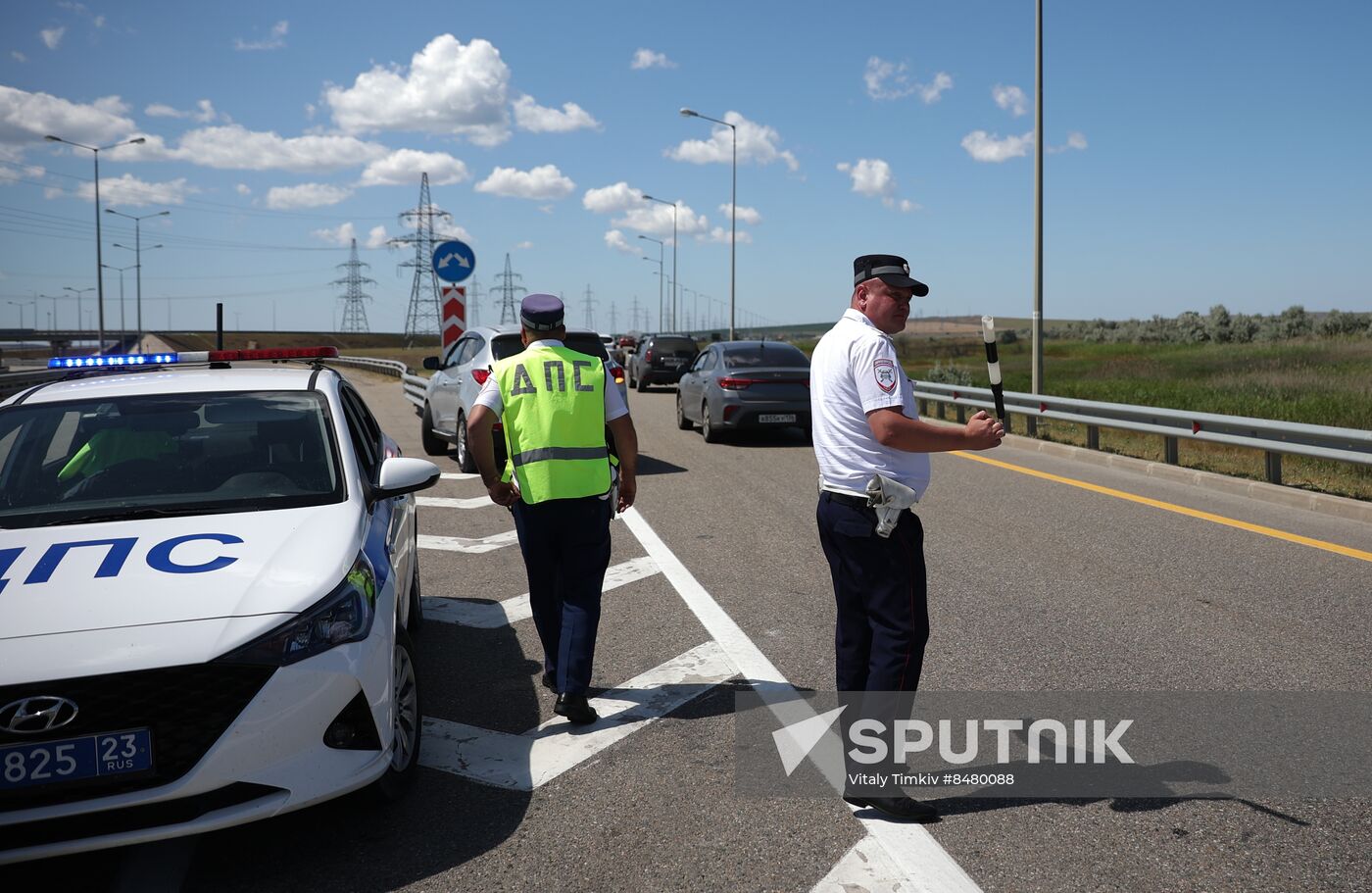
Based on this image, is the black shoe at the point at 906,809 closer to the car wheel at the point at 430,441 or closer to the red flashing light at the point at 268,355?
the red flashing light at the point at 268,355

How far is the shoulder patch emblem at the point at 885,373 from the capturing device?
Result: 381cm

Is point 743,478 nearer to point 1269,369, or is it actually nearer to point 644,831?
point 644,831

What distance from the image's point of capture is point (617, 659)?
5789 mm

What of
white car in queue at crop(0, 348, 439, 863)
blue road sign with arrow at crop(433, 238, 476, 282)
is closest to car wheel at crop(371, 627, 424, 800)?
white car in queue at crop(0, 348, 439, 863)

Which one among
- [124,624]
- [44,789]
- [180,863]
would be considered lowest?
[180,863]

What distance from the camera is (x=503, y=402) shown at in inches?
196

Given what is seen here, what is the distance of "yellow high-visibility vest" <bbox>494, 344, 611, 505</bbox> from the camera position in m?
4.85

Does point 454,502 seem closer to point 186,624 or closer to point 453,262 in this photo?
point 453,262

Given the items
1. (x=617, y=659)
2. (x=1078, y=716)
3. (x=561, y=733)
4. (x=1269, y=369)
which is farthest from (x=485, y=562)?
(x=1269, y=369)

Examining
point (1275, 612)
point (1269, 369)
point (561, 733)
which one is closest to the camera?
point (561, 733)

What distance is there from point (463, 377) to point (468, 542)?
16.8 ft

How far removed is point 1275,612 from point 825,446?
3898 millimetres

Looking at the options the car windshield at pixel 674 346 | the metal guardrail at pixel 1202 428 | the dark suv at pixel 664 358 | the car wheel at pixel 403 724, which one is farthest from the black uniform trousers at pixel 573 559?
the car windshield at pixel 674 346

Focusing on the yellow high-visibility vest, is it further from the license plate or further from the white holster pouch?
the license plate
